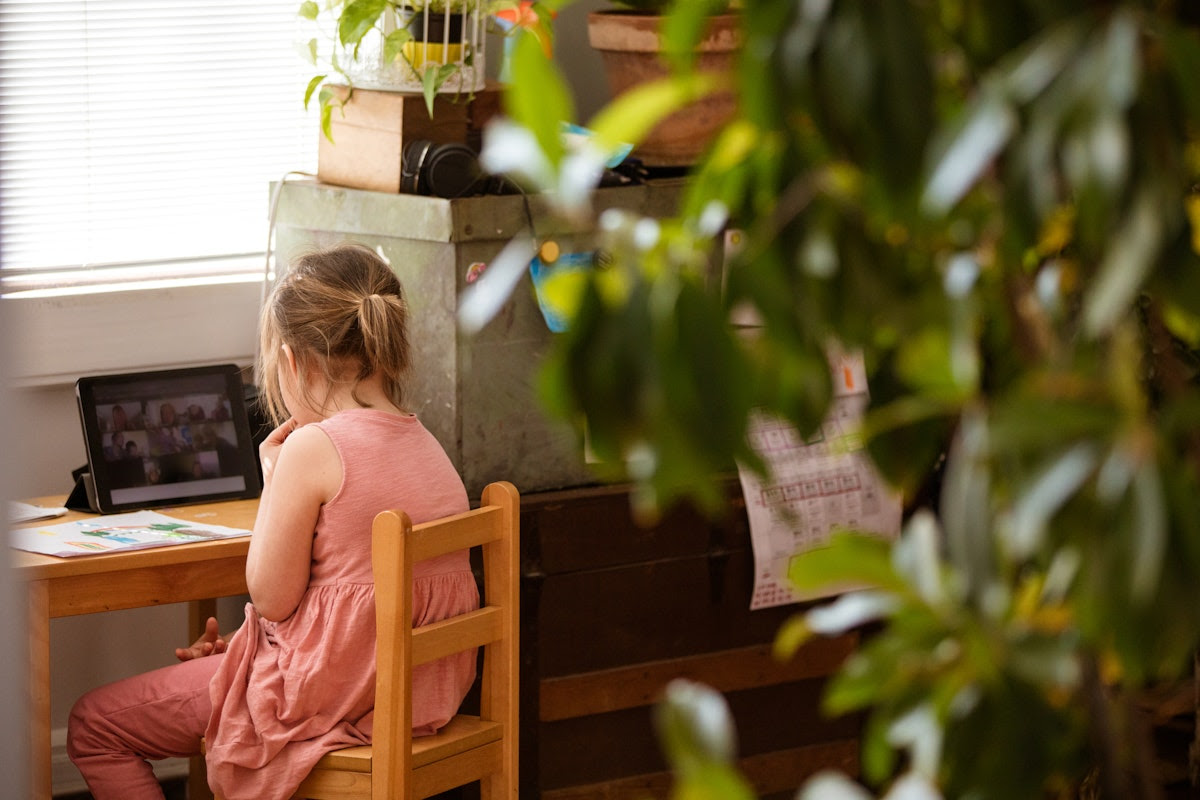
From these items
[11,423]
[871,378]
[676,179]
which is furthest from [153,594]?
[871,378]

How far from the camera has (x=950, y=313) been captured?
2.25 ft

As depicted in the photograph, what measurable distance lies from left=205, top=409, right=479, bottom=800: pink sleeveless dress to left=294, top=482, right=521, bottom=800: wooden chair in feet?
0.17

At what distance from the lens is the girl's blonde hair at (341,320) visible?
93.7 inches

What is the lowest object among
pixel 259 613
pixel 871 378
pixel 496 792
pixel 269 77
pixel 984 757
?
pixel 496 792

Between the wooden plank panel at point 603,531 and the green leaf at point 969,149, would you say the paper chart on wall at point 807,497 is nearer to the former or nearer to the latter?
the wooden plank panel at point 603,531

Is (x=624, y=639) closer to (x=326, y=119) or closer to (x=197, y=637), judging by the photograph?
(x=197, y=637)

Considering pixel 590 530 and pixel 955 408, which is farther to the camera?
pixel 590 530

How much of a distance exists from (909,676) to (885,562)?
58mm

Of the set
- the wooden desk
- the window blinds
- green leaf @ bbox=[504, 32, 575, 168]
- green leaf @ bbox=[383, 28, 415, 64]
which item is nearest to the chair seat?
the wooden desk

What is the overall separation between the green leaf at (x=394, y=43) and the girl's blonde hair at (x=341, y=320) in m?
0.38

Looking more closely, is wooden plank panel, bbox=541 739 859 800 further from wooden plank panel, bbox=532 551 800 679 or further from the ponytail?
the ponytail

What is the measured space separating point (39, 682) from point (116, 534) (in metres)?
0.26

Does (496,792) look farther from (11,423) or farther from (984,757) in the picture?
(984,757)

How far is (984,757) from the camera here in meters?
0.67
